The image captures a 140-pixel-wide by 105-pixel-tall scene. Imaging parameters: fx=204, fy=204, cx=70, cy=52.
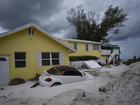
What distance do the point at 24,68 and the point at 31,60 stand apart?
98 cm

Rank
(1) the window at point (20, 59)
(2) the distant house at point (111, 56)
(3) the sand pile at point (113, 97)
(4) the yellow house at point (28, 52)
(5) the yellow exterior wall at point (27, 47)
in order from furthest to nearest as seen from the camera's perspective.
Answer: (2) the distant house at point (111, 56) → (1) the window at point (20, 59) → (5) the yellow exterior wall at point (27, 47) → (4) the yellow house at point (28, 52) → (3) the sand pile at point (113, 97)

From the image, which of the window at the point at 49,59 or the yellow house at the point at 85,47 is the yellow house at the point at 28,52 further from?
the yellow house at the point at 85,47

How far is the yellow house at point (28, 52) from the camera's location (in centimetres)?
1731

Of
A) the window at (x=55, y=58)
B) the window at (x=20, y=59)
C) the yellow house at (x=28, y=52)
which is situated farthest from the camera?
the window at (x=55, y=58)

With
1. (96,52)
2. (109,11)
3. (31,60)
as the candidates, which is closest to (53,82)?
(31,60)

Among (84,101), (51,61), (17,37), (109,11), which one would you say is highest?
(109,11)

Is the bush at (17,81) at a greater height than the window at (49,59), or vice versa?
the window at (49,59)

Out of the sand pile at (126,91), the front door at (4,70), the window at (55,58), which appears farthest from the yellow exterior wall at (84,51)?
the sand pile at (126,91)

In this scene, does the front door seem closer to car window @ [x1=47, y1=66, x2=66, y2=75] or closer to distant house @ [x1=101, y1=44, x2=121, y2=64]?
car window @ [x1=47, y1=66, x2=66, y2=75]

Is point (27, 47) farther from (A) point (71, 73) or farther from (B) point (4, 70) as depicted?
(A) point (71, 73)

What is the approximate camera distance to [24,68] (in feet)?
60.4

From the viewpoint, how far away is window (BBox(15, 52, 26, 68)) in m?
18.0

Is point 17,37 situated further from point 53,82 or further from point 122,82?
point 122,82

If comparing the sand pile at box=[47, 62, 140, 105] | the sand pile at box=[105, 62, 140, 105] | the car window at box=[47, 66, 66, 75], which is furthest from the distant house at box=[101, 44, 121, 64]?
the sand pile at box=[47, 62, 140, 105]
